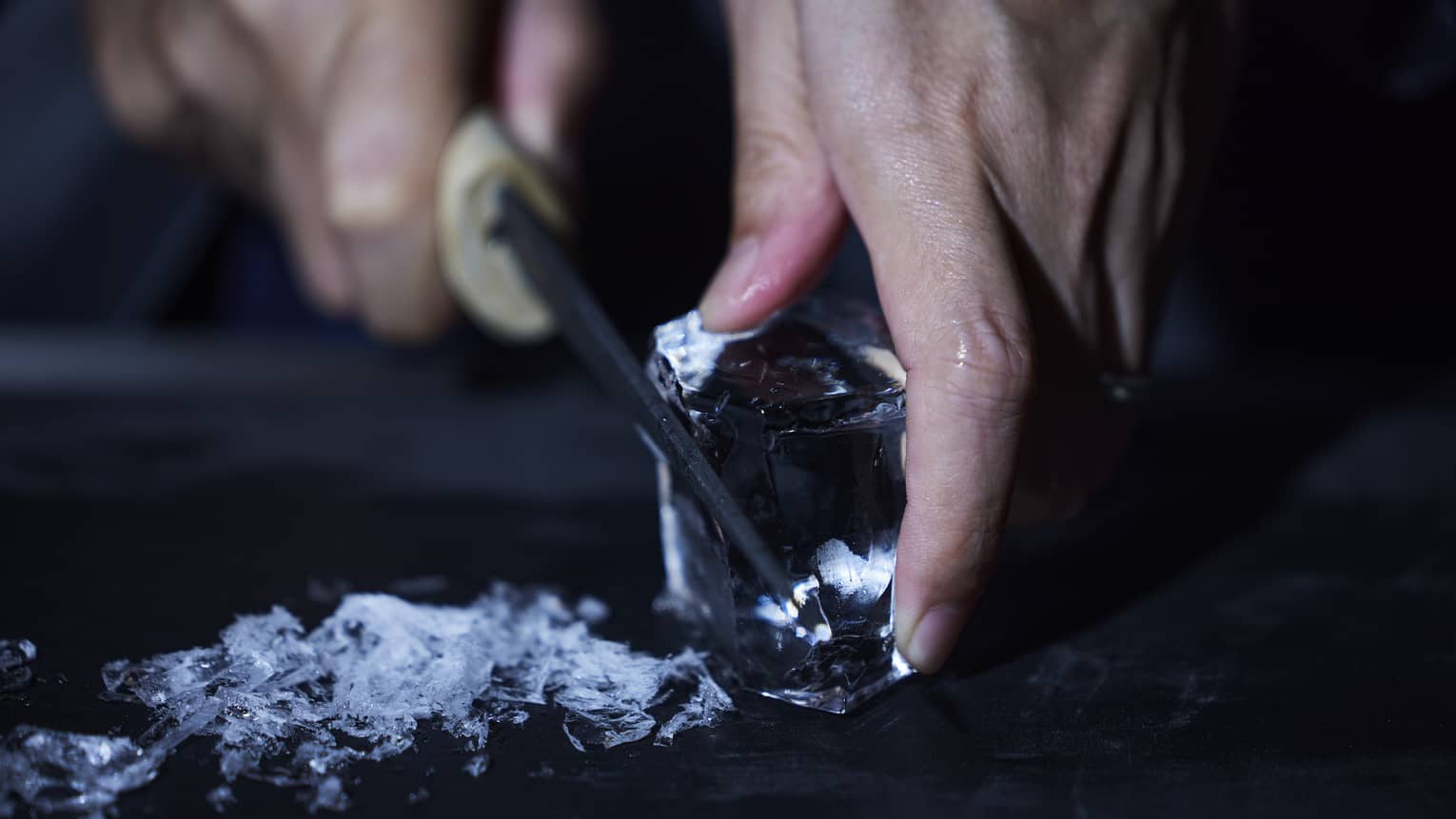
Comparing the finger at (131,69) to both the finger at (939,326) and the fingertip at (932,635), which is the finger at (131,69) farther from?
the fingertip at (932,635)

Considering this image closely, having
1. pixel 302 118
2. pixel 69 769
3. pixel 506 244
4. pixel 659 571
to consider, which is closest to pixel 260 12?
pixel 302 118

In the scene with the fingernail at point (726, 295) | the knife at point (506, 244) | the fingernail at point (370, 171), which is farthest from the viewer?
the fingernail at point (370, 171)

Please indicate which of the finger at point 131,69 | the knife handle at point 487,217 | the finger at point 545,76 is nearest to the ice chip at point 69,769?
the knife handle at point 487,217

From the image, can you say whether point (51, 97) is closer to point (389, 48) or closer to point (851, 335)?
point (389, 48)

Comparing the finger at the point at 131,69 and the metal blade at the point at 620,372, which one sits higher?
the finger at the point at 131,69

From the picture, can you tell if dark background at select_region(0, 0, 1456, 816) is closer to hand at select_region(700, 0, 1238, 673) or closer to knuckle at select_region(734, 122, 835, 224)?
hand at select_region(700, 0, 1238, 673)

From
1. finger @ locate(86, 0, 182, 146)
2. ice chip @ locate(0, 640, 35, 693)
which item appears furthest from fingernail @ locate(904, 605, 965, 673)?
finger @ locate(86, 0, 182, 146)

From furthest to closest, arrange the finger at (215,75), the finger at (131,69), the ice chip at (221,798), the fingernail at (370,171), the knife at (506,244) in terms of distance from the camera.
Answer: the finger at (131,69) → the finger at (215,75) → the fingernail at (370,171) → the knife at (506,244) → the ice chip at (221,798)

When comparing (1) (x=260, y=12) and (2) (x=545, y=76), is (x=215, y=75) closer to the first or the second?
(1) (x=260, y=12)
